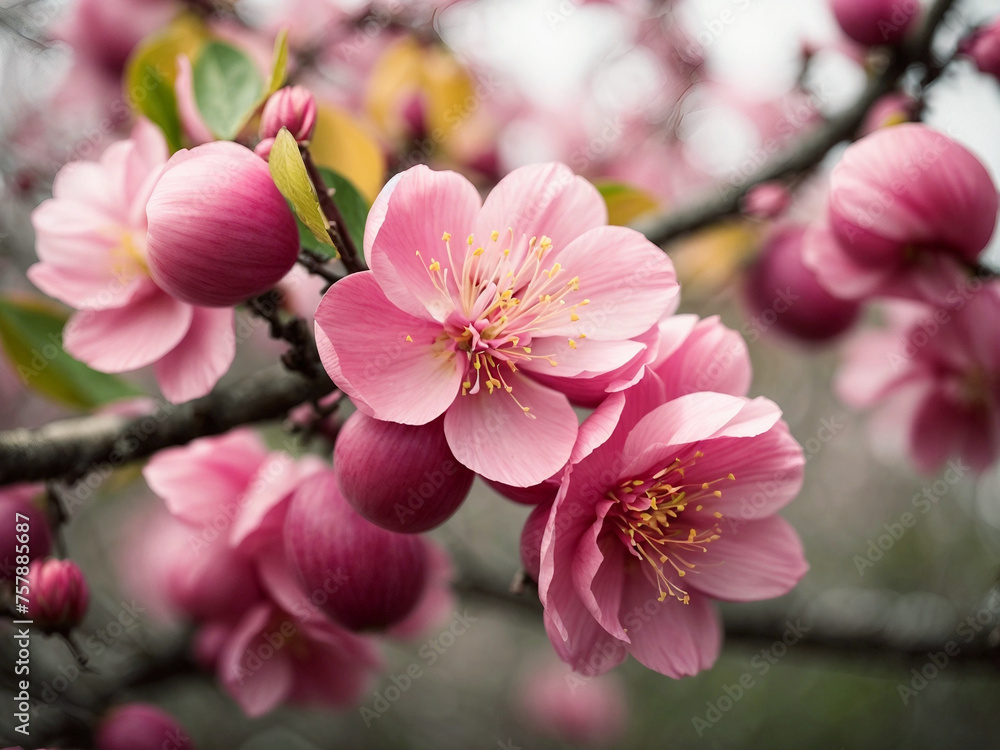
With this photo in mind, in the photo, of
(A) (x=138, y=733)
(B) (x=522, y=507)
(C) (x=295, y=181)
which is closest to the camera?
(C) (x=295, y=181)

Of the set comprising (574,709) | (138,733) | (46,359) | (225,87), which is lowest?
(574,709)

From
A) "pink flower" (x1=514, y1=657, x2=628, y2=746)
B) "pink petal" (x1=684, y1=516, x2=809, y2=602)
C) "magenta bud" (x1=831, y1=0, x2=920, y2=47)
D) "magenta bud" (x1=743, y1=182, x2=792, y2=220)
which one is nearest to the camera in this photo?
"pink petal" (x1=684, y1=516, x2=809, y2=602)

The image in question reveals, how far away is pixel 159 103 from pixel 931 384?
3.92 feet

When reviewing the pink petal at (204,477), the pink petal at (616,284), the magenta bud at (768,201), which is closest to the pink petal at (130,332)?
the pink petal at (204,477)

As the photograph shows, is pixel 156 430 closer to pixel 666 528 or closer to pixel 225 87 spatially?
pixel 225 87

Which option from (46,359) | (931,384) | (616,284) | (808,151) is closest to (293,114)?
(616,284)

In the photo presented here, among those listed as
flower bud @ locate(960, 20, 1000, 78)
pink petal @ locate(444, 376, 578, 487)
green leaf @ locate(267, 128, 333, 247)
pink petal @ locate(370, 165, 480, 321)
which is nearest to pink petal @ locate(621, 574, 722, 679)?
pink petal @ locate(444, 376, 578, 487)

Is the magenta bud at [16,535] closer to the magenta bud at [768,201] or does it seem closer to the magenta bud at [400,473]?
the magenta bud at [400,473]

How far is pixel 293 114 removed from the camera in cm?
67

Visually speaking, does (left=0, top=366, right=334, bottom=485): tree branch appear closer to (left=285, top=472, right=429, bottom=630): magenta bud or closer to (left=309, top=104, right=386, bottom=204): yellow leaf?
(left=285, top=472, right=429, bottom=630): magenta bud

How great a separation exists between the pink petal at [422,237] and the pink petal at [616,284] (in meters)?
0.10

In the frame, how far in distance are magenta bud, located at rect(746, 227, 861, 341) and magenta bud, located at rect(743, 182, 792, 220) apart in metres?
0.06

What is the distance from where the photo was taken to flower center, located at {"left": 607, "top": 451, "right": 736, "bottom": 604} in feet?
2.12

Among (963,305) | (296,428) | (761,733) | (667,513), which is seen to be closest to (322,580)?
(296,428)
